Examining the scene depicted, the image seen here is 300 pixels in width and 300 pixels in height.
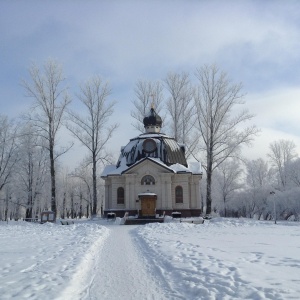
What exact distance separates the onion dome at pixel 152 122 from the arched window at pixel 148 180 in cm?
667

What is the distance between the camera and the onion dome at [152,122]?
3803 centimetres

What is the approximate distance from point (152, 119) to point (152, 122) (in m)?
0.34

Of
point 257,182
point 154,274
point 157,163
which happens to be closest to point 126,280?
point 154,274

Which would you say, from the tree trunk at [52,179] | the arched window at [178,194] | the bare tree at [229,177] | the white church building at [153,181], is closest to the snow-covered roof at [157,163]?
the white church building at [153,181]

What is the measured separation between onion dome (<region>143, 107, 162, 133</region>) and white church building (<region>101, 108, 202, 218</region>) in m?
1.98

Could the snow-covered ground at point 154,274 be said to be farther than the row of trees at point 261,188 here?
No

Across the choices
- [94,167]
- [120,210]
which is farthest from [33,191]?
[120,210]

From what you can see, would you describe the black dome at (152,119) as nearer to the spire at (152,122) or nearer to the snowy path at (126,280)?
the spire at (152,122)

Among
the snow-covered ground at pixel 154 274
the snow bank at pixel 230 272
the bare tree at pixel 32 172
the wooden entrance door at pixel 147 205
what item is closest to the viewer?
the snow bank at pixel 230 272

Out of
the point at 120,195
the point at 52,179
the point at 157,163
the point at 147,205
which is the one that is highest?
the point at 157,163

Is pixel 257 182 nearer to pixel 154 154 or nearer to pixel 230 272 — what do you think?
pixel 154 154

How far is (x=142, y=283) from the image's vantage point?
687 centimetres

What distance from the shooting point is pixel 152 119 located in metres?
38.0

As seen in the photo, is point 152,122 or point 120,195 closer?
point 120,195
